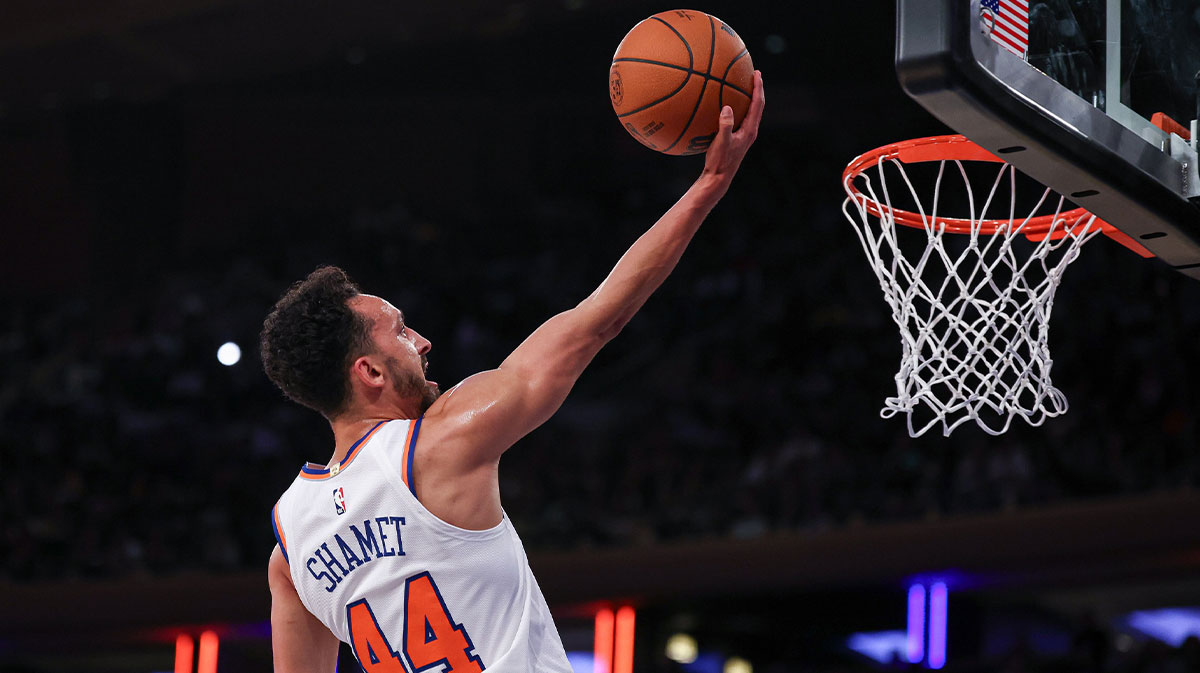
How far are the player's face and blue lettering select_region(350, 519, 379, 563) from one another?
29 centimetres

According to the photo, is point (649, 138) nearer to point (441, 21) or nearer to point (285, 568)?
point (285, 568)

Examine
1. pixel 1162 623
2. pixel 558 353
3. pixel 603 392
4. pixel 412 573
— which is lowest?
pixel 412 573

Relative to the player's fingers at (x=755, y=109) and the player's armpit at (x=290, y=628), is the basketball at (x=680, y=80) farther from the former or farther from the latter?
the player's armpit at (x=290, y=628)

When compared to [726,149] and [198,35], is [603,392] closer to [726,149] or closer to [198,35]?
[198,35]

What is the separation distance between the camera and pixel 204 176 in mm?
12906

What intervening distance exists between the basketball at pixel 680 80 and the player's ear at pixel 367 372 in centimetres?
76

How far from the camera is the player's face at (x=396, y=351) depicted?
2607 mm

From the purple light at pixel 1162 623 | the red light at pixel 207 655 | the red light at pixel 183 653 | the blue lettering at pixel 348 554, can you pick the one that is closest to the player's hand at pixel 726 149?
the blue lettering at pixel 348 554

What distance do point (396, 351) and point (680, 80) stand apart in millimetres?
818

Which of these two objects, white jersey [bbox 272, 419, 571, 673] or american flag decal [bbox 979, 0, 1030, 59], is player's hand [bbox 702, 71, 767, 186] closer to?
american flag decal [bbox 979, 0, 1030, 59]

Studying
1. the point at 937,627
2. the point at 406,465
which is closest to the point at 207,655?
the point at 937,627

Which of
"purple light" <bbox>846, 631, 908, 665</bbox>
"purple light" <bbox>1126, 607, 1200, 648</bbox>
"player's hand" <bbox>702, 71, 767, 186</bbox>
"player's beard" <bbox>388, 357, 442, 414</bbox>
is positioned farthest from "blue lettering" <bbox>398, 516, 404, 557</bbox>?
"purple light" <bbox>1126, 607, 1200, 648</bbox>

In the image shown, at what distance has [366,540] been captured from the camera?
2451 mm

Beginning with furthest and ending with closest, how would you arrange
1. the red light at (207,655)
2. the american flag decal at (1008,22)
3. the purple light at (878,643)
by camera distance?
the red light at (207,655) → the purple light at (878,643) → the american flag decal at (1008,22)
